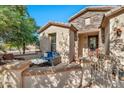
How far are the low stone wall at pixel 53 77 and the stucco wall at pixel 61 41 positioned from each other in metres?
2.49

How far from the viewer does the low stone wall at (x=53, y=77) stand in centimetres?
421

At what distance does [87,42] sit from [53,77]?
11.2 ft

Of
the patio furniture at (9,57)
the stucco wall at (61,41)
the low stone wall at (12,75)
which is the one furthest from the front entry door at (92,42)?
the low stone wall at (12,75)

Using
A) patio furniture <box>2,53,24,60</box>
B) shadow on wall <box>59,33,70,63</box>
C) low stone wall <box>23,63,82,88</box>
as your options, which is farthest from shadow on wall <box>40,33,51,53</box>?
low stone wall <box>23,63,82,88</box>

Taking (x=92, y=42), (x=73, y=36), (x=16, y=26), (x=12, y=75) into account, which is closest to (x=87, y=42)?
(x=92, y=42)

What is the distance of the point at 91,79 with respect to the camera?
4.79 meters

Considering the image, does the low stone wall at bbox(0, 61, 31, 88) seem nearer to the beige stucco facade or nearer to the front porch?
the beige stucco facade

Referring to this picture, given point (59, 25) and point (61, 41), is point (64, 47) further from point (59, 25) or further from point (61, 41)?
point (59, 25)

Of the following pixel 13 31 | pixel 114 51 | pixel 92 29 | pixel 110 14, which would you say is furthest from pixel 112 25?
pixel 13 31

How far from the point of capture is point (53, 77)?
4.43 metres

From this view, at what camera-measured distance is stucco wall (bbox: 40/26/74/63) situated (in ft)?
24.0

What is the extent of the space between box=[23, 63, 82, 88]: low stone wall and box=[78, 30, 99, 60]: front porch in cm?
221

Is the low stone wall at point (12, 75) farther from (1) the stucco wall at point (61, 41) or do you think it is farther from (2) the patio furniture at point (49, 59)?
(1) the stucco wall at point (61, 41)
